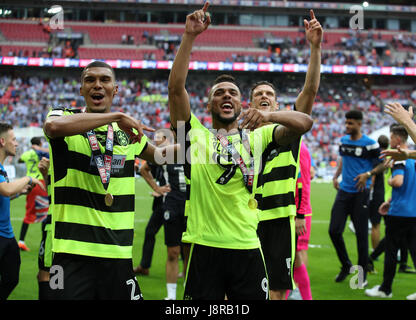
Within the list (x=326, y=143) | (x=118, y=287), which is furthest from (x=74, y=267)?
(x=326, y=143)

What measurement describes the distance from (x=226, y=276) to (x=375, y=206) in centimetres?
665

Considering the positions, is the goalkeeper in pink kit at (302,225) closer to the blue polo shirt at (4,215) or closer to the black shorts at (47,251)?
the black shorts at (47,251)

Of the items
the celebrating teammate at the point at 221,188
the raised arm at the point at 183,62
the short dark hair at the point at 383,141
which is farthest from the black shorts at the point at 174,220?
the short dark hair at the point at 383,141

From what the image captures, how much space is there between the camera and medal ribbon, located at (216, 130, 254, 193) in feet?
10.3

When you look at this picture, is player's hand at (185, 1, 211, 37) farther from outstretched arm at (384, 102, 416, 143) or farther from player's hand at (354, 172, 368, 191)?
player's hand at (354, 172, 368, 191)

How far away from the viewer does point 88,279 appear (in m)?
2.93

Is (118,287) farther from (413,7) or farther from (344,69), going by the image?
(413,7)

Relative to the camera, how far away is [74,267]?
9.63ft

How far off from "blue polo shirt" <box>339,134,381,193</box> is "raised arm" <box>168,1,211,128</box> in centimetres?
490

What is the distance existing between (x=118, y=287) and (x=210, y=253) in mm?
631

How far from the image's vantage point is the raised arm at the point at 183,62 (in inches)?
119

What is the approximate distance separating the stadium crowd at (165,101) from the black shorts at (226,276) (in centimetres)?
3140

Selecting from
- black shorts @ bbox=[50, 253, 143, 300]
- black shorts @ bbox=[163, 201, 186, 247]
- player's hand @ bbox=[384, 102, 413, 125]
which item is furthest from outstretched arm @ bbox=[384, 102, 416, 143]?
black shorts @ bbox=[163, 201, 186, 247]

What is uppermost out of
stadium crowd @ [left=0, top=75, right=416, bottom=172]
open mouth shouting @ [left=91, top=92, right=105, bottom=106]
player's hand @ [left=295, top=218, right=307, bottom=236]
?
stadium crowd @ [left=0, top=75, right=416, bottom=172]
